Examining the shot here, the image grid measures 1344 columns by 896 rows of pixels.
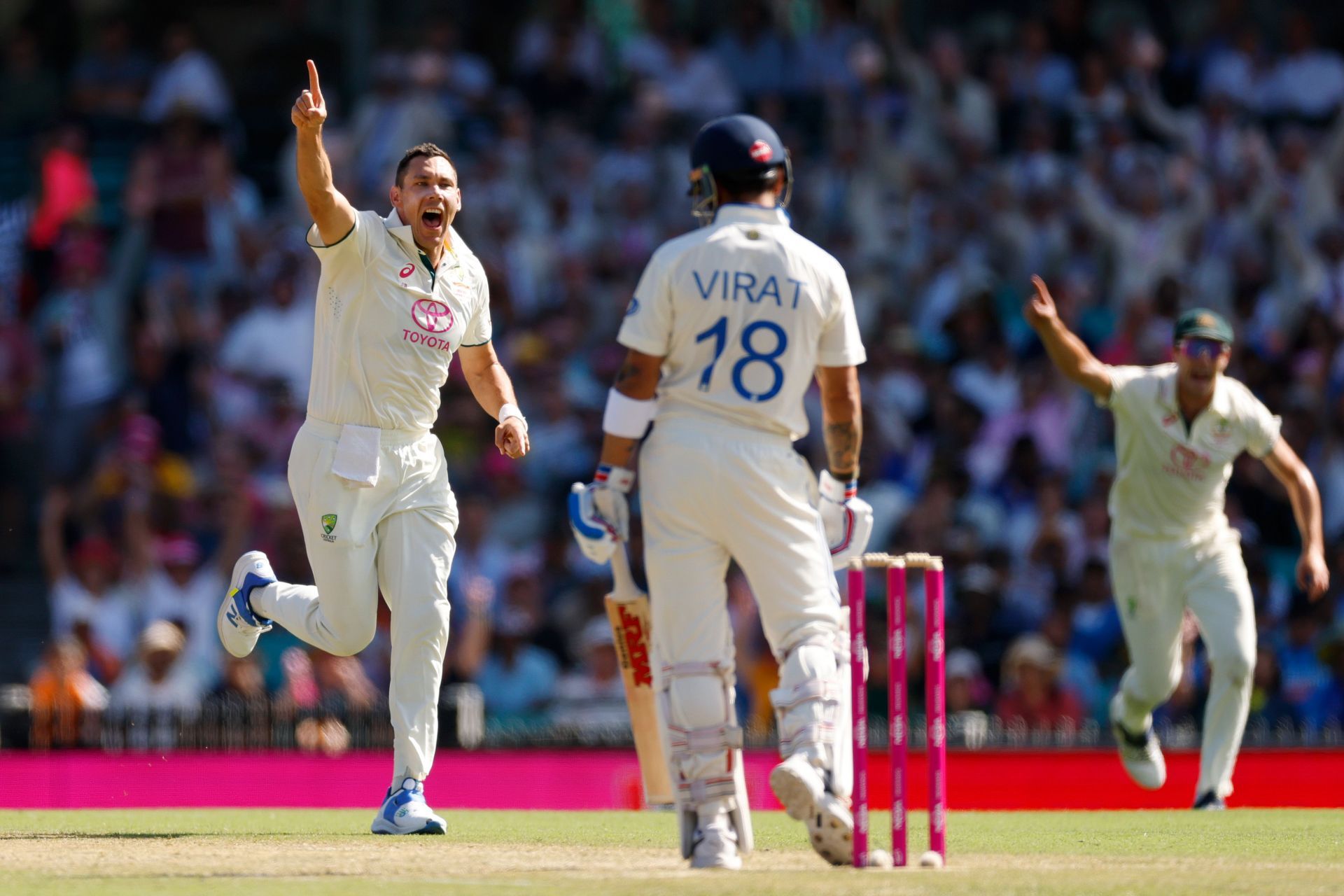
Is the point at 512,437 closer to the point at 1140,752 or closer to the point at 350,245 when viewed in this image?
the point at 350,245

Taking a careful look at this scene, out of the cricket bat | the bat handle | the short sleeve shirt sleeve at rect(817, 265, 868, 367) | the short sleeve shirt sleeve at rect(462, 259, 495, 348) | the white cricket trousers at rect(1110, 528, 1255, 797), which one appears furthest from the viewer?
the white cricket trousers at rect(1110, 528, 1255, 797)

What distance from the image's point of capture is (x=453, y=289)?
794 centimetres

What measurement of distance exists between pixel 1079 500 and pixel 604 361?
3.72 metres

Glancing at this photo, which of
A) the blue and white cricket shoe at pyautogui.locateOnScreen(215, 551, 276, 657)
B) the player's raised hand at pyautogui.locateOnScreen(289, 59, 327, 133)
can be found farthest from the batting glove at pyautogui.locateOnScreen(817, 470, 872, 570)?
the blue and white cricket shoe at pyautogui.locateOnScreen(215, 551, 276, 657)

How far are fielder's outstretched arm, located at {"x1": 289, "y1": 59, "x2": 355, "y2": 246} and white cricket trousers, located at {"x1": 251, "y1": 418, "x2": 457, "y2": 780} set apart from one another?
0.74 meters

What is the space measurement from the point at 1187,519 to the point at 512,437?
3.89 metres

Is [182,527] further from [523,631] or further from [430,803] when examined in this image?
[430,803]

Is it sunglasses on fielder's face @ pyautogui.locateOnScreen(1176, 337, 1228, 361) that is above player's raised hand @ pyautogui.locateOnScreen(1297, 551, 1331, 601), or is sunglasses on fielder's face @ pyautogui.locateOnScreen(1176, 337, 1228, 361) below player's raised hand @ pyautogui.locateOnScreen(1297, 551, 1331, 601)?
above

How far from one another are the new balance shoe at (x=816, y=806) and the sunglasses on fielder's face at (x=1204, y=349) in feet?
14.7

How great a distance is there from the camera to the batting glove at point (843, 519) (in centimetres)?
662

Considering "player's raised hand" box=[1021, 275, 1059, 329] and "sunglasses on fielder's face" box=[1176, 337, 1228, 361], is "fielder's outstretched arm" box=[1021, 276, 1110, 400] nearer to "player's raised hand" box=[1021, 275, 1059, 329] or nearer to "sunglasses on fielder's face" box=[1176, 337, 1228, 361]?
"player's raised hand" box=[1021, 275, 1059, 329]

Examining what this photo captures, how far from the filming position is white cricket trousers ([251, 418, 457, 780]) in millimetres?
7656

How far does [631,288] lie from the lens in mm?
16219

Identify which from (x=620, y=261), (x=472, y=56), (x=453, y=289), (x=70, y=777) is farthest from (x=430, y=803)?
(x=472, y=56)
